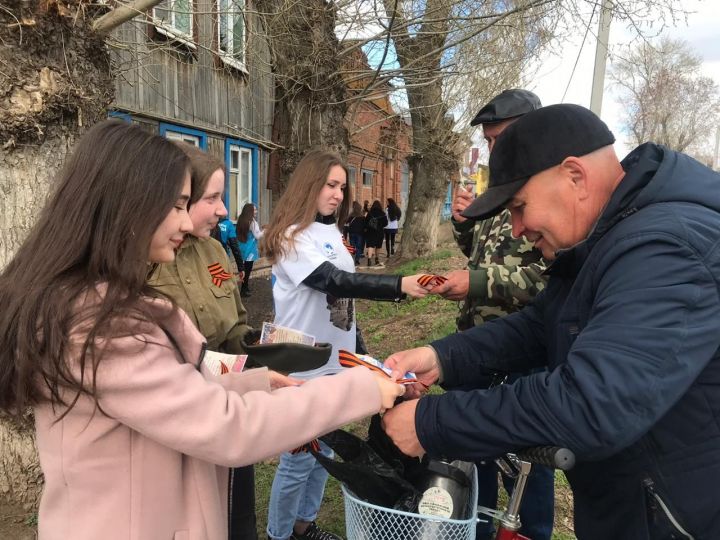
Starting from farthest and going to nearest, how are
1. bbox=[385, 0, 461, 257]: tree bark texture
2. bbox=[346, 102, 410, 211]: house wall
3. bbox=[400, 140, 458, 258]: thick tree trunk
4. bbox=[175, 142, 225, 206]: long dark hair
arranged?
bbox=[346, 102, 410, 211]: house wall, bbox=[400, 140, 458, 258]: thick tree trunk, bbox=[385, 0, 461, 257]: tree bark texture, bbox=[175, 142, 225, 206]: long dark hair

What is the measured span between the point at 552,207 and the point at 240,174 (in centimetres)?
1196

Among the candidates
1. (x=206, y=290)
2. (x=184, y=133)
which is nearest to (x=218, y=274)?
(x=206, y=290)

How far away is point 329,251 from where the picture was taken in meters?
3.22

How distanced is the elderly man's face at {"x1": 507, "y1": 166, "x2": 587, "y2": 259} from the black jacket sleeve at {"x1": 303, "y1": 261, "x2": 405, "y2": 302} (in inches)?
57.5

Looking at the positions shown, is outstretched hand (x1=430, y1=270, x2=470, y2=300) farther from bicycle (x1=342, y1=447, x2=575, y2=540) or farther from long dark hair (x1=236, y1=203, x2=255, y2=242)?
long dark hair (x1=236, y1=203, x2=255, y2=242)

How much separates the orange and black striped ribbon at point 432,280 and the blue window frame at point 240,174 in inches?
379

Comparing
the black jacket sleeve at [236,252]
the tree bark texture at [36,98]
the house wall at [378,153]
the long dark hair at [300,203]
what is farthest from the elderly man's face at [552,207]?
the house wall at [378,153]

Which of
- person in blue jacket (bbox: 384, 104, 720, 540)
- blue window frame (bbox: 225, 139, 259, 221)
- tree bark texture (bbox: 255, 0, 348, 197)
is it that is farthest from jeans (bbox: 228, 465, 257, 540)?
blue window frame (bbox: 225, 139, 259, 221)

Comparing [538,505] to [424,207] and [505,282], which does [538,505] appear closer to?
[505,282]

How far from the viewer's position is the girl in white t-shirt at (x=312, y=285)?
294 centimetres

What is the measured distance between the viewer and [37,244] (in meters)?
1.46

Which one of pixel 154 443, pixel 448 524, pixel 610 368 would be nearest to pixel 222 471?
pixel 154 443

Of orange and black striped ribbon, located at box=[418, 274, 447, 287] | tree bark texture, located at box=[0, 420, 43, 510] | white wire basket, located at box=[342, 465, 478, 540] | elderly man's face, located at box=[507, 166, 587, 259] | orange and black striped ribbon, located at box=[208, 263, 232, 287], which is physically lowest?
tree bark texture, located at box=[0, 420, 43, 510]

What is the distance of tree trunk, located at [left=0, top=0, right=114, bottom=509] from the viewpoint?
290cm
